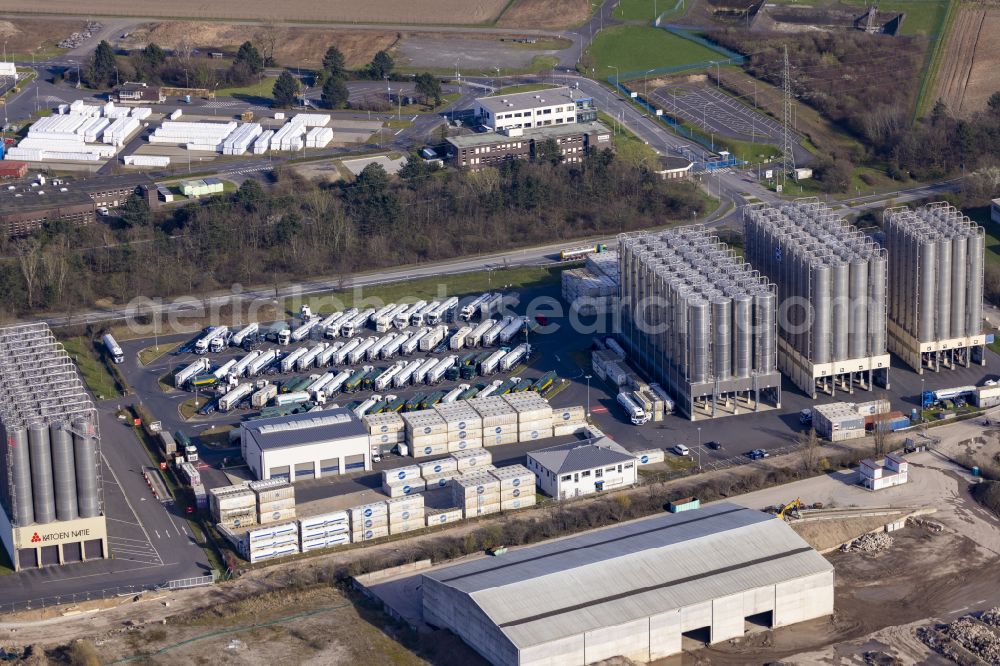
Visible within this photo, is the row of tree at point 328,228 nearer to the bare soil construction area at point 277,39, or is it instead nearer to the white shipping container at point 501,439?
the white shipping container at point 501,439

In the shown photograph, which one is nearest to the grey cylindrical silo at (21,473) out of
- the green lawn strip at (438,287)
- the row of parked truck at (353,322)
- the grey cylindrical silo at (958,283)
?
the row of parked truck at (353,322)

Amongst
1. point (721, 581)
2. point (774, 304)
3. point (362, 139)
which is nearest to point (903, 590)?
point (721, 581)

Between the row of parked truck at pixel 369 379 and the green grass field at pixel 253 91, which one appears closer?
the row of parked truck at pixel 369 379

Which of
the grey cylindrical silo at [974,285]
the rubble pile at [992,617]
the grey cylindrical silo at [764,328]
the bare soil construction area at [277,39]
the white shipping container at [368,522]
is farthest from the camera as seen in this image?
the bare soil construction area at [277,39]

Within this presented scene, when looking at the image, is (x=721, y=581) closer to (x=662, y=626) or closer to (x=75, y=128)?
(x=662, y=626)

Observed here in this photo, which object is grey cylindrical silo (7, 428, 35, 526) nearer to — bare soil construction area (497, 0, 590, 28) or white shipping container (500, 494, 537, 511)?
white shipping container (500, 494, 537, 511)

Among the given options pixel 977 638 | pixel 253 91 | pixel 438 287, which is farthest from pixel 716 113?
pixel 977 638

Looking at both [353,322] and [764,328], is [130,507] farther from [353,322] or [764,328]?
[764,328]
